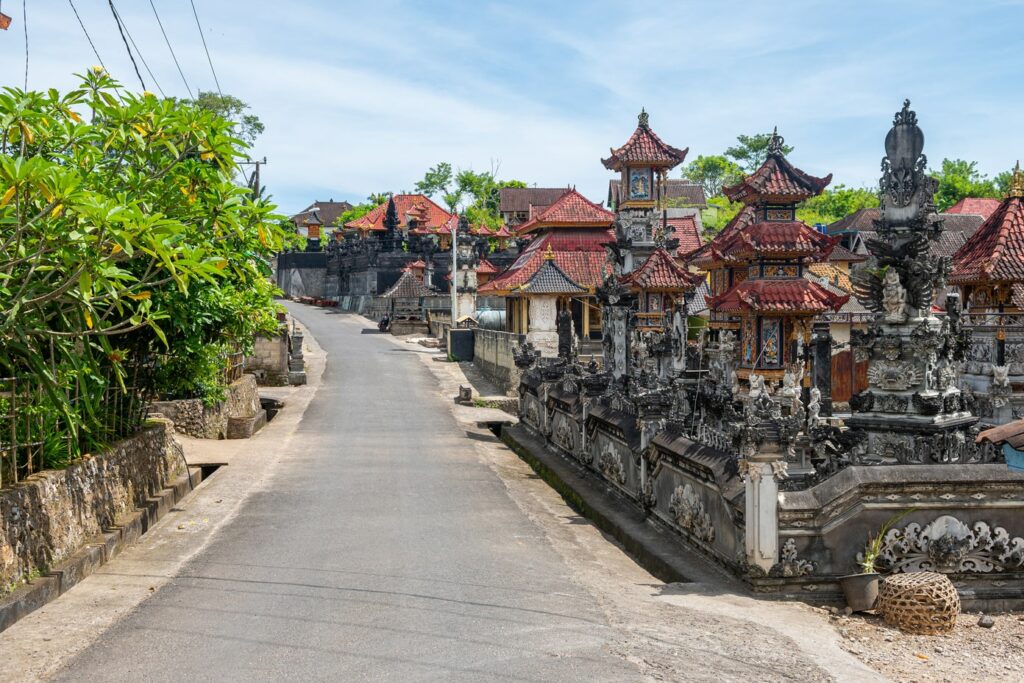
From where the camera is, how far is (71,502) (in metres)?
10.6

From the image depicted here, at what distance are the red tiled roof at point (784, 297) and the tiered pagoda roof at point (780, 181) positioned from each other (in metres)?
2.26

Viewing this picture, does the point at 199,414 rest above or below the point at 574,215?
below

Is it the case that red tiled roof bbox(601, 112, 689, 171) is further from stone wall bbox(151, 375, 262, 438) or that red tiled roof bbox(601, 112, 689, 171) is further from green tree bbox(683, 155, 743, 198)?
green tree bbox(683, 155, 743, 198)

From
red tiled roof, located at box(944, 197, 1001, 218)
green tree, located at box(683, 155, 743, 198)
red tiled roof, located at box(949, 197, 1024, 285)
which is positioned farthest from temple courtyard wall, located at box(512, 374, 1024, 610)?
green tree, located at box(683, 155, 743, 198)

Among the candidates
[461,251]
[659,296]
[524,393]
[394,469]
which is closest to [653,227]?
Answer: [659,296]

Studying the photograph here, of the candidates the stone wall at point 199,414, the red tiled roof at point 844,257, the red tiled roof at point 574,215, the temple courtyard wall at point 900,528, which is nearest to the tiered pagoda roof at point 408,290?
the red tiled roof at point 574,215

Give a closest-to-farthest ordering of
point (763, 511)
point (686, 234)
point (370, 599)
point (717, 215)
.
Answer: point (370, 599), point (763, 511), point (686, 234), point (717, 215)

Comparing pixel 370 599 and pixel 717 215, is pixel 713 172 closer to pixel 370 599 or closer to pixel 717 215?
pixel 717 215

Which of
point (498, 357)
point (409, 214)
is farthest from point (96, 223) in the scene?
point (409, 214)

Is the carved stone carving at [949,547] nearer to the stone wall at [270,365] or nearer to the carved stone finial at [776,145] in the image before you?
the carved stone finial at [776,145]

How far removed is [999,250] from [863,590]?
1904 centimetres

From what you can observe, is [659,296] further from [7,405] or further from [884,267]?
[7,405]

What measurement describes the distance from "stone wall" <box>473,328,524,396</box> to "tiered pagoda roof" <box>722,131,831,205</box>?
34.6 feet

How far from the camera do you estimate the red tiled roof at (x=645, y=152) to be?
32.6 metres
